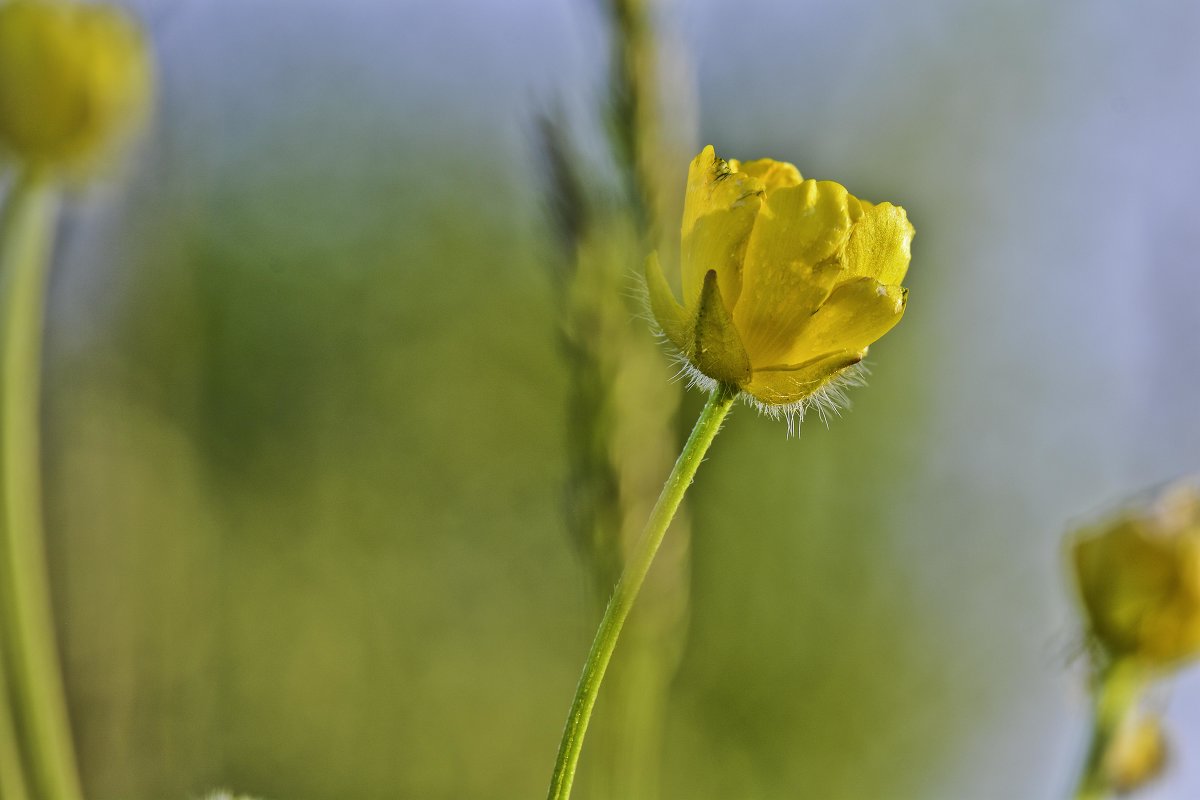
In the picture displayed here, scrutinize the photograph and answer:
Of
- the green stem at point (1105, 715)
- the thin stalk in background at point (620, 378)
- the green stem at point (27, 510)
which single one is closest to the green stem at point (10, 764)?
the green stem at point (27, 510)

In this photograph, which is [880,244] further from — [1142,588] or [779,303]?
[1142,588]

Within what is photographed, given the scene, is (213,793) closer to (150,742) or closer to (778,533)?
(150,742)

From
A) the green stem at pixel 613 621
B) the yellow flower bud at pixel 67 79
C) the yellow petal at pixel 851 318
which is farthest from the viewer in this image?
the yellow flower bud at pixel 67 79

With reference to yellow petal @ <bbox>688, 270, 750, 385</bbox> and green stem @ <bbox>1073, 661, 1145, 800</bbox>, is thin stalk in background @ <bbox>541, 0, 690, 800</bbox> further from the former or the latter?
green stem @ <bbox>1073, 661, 1145, 800</bbox>

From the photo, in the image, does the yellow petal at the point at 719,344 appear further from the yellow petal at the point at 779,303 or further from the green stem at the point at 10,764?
the green stem at the point at 10,764

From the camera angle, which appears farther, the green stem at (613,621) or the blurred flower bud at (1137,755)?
the blurred flower bud at (1137,755)

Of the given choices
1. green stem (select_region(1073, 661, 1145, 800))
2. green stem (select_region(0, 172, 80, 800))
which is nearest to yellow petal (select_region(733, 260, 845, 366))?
green stem (select_region(1073, 661, 1145, 800))
